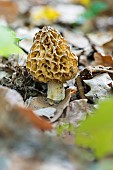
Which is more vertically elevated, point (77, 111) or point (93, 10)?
point (93, 10)

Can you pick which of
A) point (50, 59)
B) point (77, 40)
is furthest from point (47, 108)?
point (77, 40)

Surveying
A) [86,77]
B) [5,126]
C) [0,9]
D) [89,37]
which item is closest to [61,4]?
[0,9]

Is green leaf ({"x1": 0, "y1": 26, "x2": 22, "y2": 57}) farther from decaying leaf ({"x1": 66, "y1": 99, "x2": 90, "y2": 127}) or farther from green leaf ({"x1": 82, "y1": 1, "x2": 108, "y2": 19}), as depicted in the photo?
green leaf ({"x1": 82, "y1": 1, "x2": 108, "y2": 19})

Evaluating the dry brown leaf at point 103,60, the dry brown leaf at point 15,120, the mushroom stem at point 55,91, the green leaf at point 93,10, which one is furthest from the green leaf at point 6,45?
the green leaf at point 93,10

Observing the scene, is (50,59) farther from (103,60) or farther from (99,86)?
(103,60)

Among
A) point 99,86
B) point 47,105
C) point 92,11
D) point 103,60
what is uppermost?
point 92,11

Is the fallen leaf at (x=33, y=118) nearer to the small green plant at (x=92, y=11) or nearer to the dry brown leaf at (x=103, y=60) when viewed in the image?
the dry brown leaf at (x=103, y=60)
